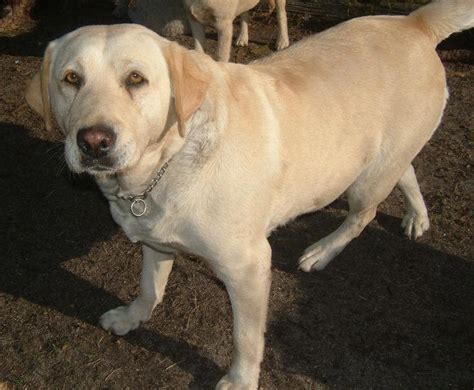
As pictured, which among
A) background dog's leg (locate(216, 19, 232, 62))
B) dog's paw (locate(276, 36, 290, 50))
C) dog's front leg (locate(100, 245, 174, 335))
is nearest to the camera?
dog's front leg (locate(100, 245, 174, 335))

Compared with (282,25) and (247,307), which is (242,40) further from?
A: (247,307)

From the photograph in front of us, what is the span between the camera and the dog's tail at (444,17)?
3.21 metres

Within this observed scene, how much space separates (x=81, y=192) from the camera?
15.0 ft

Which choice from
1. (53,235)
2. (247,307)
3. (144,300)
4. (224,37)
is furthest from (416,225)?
(53,235)

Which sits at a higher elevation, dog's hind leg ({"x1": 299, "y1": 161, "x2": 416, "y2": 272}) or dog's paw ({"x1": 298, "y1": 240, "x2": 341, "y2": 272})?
dog's hind leg ({"x1": 299, "y1": 161, "x2": 416, "y2": 272})

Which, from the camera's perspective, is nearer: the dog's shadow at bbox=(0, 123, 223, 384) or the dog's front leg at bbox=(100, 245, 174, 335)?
the dog's front leg at bbox=(100, 245, 174, 335)

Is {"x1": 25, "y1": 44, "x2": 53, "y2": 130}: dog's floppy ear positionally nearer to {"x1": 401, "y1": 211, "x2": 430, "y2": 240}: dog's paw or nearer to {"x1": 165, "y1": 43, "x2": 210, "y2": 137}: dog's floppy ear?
{"x1": 165, "y1": 43, "x2": 210, "y2": 137}: dog's floppy ear

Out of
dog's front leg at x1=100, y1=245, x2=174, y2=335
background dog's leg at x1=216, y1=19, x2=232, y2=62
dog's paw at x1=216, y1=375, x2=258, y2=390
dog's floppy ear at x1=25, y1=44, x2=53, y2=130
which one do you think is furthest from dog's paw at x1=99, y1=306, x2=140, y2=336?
background dog's leg at x1=216, y1=19, x2=232, y2=62

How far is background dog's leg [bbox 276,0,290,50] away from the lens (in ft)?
20.2

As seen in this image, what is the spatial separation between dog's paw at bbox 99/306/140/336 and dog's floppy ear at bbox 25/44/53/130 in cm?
134

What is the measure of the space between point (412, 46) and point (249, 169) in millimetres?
1321

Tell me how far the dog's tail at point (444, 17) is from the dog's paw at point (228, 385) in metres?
2.30

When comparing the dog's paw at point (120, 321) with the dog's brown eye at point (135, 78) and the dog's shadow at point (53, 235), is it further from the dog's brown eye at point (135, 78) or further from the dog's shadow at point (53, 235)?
the dog's brown eye at point (135, 78)

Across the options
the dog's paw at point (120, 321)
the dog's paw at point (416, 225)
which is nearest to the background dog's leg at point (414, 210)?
the dog's paw at point (416, 225)
